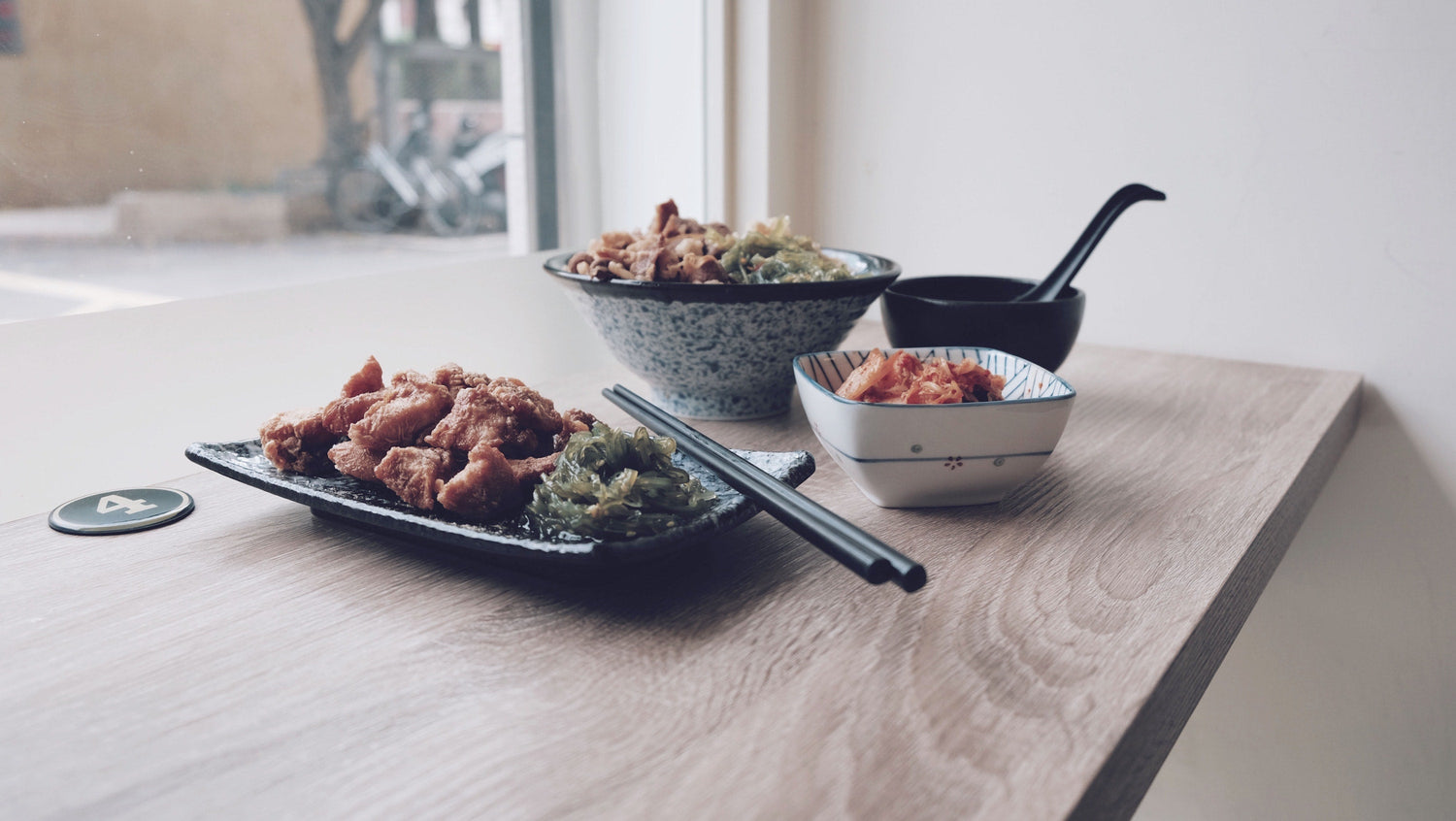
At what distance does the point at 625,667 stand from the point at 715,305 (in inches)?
17.9

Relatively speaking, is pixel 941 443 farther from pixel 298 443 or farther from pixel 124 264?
pixel 124 264

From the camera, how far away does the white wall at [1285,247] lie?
3.89 ft

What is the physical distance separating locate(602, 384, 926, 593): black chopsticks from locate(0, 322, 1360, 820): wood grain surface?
6 cm

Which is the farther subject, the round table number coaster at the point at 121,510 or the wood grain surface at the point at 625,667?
the round table number coaster at the point at 121,510

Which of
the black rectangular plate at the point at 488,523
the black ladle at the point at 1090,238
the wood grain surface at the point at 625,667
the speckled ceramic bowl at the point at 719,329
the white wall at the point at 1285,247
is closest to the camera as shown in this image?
the wood grain surface at the point at 625,667

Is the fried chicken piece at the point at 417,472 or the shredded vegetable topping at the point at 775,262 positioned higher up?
the shredded vegetable topping at the point at 775,262

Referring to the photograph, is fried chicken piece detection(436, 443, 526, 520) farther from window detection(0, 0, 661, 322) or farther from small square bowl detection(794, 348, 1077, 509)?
window detection(0, 0, 661, 322)

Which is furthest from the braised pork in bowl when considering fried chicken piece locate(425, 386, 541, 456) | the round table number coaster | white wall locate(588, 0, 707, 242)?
white wall locate(588, 0, 707, 242)

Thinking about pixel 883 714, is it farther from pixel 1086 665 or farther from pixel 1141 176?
pixel 1141 176

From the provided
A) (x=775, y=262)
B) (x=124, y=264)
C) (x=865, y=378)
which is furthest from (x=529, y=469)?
(x=124, y=264)

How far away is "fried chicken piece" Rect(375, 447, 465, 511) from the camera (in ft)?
2.19

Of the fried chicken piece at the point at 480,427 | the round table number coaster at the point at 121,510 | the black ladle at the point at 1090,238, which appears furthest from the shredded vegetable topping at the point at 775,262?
the round table number coaster at the point at 121,510

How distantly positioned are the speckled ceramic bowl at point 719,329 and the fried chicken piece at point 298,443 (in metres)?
0.31

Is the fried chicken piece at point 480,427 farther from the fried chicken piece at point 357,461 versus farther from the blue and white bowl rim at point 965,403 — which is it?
the blue and white bowl rim at point 965,403
